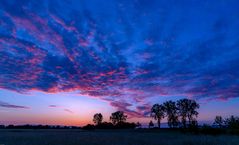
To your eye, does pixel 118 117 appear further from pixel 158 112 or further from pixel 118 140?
pixel 118 140

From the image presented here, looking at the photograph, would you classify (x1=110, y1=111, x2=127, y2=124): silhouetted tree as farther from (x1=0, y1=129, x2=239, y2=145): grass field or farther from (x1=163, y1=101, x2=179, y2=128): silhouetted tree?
(x1=0, y1=129, x2=239, y2=145): grass field

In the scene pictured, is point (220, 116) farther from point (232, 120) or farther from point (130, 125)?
point (130, 125)

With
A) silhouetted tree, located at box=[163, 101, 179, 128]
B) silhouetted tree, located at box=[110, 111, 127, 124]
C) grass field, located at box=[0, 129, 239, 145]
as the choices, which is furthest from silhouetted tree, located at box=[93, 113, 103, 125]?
grass field, located at box=[0, 129, 239, 145]

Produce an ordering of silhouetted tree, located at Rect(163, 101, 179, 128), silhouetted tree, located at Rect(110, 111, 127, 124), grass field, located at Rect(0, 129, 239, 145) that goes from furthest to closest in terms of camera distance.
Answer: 1. silhouetted tree, located at Rect(110, 111, 127, 124)
2. silhouetted tree, located at Rect(163, 101, 179, 128)
3. grass field, located at Rect(0, 129, 239, 145)

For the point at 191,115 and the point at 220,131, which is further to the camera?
the point at 191,115

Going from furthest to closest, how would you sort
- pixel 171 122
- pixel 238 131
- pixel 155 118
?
pixel 155 118 < pixel 171 122 < pixel 238 131

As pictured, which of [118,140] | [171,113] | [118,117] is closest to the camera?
[118,140]

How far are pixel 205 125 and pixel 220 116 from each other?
4892 cm

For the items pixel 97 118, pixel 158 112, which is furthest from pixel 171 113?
pixel 97 118

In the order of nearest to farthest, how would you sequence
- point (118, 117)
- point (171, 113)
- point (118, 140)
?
1. point (118, 140)
2. point (171, 113)
3. point (118, 117)

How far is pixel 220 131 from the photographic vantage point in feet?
209

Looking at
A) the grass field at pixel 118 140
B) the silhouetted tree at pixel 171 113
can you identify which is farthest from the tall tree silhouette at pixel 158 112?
the grass field at pixel 118 140

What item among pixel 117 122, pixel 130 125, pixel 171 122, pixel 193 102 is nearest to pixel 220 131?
pixel 193 102

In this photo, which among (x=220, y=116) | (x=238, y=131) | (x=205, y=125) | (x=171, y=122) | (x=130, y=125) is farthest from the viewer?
(x=130, y=125)
